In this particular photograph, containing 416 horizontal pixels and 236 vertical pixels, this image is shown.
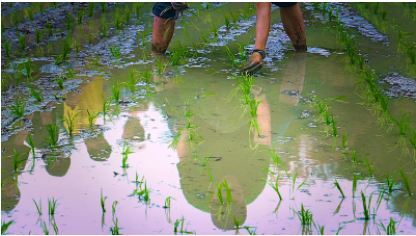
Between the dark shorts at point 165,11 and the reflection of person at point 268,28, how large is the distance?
75 cm

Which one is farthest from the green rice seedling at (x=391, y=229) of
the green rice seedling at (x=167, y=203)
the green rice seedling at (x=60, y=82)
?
the green rice seedling at (x=60, y=82)

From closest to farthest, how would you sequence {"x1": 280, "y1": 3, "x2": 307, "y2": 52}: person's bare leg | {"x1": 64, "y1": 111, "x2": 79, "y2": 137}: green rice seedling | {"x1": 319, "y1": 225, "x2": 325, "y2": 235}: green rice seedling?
1. {"x1": 319, "y1": 225, "x2": 325, "y2": 235}: green rice seedling
2. {"x1": 64, "y1": 111, "x2": 79, "y2": 137}: green rice seedling
3. {"x1": 280, "y1": 3, "x2": 307, "y2": 52}: person's bare leg

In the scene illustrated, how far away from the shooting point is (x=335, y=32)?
6914mm

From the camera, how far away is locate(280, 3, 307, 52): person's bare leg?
600cm

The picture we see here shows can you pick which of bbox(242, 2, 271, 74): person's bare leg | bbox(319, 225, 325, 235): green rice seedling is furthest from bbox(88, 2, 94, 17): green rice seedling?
bbox(319, 225, 325, 235): green rice seedling

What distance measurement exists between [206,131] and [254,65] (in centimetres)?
123

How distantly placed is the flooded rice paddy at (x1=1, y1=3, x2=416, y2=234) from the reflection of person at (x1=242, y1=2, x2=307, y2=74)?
9 centimetres

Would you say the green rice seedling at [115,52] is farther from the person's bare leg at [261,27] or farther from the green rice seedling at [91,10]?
the green rice seedling at [91,10]

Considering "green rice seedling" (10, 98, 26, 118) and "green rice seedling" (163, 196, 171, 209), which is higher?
"green rice seedling" (10, 98, 26, 118)

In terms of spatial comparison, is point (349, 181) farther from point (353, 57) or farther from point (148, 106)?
point (353, 57)

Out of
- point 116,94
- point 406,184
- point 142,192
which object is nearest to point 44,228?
point 142,192

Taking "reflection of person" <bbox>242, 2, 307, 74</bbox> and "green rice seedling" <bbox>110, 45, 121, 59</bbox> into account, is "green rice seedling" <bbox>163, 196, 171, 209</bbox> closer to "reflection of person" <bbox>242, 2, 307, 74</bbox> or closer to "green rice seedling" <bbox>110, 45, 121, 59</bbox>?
"reflection of person" <bbox>242, 2, 307, 74</bbox>

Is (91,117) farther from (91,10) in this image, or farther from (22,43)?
(91,10)

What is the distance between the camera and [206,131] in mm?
4398
